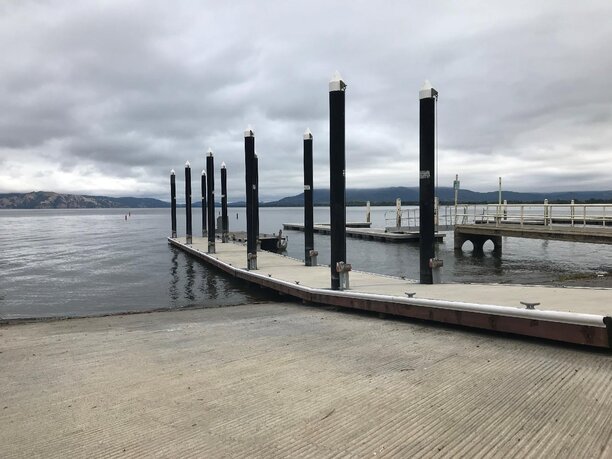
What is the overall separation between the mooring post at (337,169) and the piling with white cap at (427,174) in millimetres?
1720

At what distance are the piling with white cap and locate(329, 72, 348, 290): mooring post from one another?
1.72 meters

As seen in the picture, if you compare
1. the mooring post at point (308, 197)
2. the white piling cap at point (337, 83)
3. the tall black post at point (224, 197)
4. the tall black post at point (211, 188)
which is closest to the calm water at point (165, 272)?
the tall black post at point (211, 188)

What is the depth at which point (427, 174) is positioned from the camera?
9898 millimetres

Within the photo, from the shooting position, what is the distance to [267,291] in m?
15.7

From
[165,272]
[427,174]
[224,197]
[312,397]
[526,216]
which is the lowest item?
[165,272]

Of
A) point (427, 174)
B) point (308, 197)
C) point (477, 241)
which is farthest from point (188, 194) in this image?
point (427, 174)

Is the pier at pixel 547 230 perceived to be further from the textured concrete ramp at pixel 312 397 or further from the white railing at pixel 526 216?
the textured concrete ramp at pixel 312 397

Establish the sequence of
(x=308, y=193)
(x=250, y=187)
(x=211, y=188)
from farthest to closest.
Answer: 1. (x=211, y=188)
2. (x=308, y=193)
3. (x=250, y=187)

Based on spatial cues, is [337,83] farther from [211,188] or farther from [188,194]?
[188,194]

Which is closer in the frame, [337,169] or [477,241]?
[337,169]

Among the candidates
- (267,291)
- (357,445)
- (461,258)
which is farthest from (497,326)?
(461,258)

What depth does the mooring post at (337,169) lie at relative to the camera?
10062 millimetres

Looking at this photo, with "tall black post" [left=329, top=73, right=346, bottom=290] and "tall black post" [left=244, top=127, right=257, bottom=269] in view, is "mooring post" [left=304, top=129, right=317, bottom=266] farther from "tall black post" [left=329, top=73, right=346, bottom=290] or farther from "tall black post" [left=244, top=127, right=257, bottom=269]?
"tall black post" [left=329, top=73, right=346, bottom=290]

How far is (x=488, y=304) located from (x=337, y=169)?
469cm
